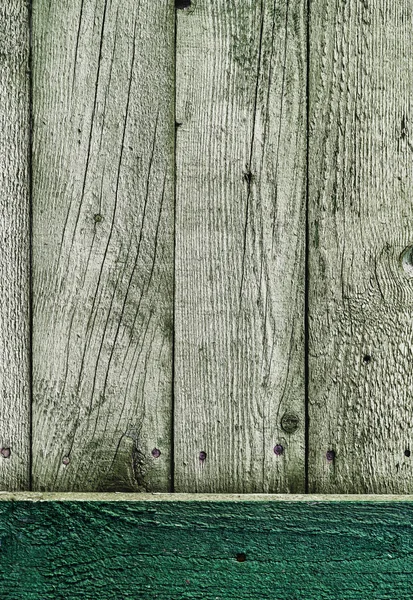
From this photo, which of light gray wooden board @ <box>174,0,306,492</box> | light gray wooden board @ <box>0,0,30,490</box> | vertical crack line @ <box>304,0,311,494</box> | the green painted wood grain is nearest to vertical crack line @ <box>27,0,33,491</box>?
light gray wooden board @ <box>0,0,30,490</box>

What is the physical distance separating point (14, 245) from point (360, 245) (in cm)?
68

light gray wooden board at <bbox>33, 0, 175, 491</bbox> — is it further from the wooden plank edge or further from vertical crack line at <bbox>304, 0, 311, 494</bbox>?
vertical crack line at <bbox>304, 0, 311, 494</bbox>

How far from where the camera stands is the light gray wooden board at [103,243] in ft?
4.76

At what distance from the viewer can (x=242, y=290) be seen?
1.47 meters

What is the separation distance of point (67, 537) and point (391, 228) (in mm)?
860

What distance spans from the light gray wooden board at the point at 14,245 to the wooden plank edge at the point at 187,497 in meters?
0.08

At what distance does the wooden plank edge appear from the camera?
140 centimetres

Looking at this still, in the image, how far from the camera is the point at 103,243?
1467 mm

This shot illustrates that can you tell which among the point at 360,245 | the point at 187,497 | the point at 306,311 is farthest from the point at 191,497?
the point at 360,245

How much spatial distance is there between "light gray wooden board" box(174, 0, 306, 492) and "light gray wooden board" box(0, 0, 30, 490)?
298 millimetres

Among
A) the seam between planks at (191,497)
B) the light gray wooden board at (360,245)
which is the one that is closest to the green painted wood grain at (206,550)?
the seam between planks at (191,497)

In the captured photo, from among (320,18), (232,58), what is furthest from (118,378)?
(320,18)

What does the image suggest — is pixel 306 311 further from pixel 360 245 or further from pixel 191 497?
pixel 191 497

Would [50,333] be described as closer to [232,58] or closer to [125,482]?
[125,482]
